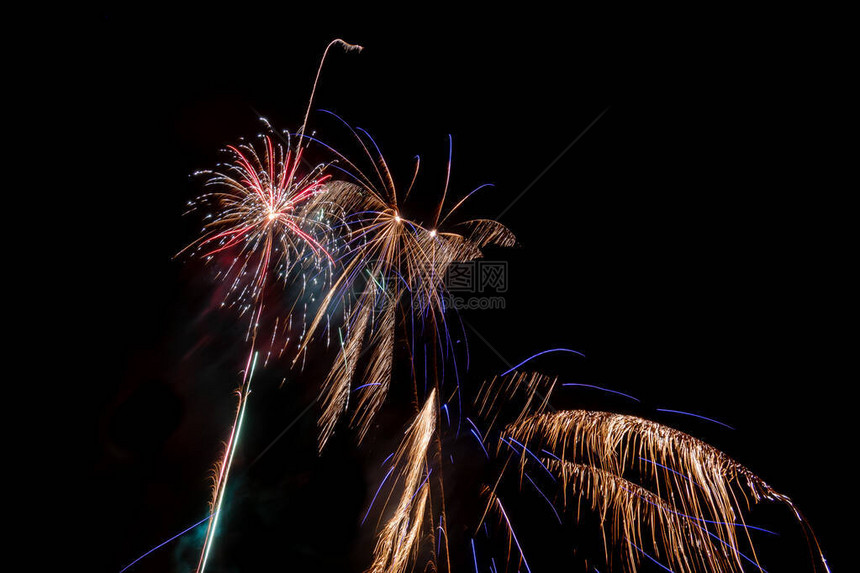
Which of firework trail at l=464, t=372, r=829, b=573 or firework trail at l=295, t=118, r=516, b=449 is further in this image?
firework trail at l=295, t=118, r=516, b=449

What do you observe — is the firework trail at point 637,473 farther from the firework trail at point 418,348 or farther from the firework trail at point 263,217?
the firework trail at point 263,217

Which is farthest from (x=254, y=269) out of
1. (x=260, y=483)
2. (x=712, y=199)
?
(x=260, y=483)

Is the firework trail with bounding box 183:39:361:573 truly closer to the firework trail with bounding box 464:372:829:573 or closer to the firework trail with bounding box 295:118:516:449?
the firework trail with bounding box 295:118:516:449

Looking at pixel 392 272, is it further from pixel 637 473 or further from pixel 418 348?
pixel 637 473

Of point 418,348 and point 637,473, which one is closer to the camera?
point 637,473

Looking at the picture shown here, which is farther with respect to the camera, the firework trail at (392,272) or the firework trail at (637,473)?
the firework trail at (392,272)

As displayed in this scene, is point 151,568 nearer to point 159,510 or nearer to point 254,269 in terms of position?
point 159,510

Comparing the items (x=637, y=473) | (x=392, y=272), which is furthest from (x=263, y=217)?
(x=637, y=473)

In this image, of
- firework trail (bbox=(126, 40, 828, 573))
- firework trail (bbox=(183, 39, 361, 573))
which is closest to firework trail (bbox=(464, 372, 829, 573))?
firework trail (bbox=(126, 40, 828, 573))

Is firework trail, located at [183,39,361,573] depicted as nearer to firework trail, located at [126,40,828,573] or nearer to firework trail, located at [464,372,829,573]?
firework trail, located at [126,40,828,573]

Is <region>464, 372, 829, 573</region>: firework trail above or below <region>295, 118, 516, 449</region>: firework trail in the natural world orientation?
below

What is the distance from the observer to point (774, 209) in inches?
150

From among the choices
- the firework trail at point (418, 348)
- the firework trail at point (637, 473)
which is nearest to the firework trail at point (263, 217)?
the firework trail at point (418, 348)

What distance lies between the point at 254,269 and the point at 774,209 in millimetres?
7241
